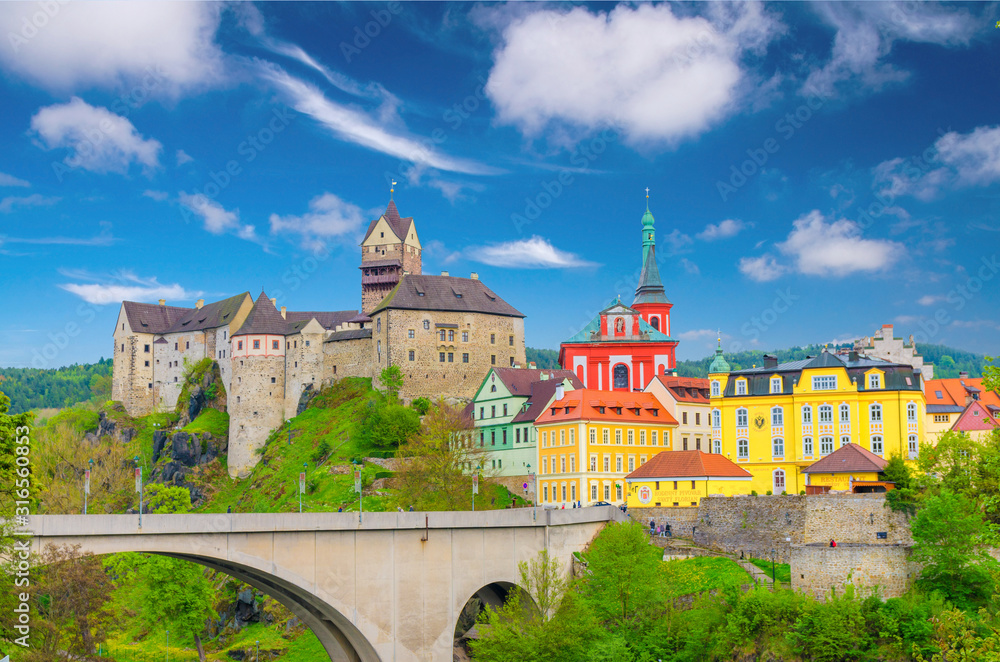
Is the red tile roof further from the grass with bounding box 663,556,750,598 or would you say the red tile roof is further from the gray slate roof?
the gray slate roof

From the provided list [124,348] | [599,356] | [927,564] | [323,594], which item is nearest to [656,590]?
[927,564]

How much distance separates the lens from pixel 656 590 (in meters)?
47.6

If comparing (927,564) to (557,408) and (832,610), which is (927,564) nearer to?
(832,610)

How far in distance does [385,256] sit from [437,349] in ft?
71.6

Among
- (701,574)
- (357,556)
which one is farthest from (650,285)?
(357,556)

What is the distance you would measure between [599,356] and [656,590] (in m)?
37.3

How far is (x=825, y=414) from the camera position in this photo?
63406 mm

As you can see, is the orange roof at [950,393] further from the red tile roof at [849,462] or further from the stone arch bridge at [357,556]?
the stone arch bridge at [357,556]

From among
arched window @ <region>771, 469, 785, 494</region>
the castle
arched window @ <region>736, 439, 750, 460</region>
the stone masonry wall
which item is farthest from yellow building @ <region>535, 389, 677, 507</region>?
the castle

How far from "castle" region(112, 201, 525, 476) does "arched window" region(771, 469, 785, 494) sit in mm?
39209

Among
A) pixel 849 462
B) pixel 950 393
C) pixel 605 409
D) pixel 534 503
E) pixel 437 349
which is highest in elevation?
pixel 437 349

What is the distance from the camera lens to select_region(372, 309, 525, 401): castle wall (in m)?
96.5

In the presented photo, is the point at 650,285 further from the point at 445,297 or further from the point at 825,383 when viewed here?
the point at 825,383

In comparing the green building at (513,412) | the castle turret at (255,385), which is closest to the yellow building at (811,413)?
the green building at (513,412)
